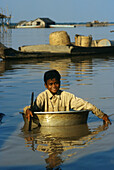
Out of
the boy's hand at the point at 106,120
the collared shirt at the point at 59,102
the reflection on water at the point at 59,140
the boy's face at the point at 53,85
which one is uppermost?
the boy's face at the point at 53,85

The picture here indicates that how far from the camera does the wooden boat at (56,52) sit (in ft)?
70.0

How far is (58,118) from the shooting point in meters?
6.44

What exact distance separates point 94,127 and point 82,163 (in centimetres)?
209

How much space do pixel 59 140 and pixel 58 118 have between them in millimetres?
463

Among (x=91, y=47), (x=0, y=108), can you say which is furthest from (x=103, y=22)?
(x=0, y=108)

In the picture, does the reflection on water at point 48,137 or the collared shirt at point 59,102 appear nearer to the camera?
the reflection on water at point 48,137

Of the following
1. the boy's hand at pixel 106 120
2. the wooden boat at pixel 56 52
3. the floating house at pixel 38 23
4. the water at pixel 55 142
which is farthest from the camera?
the floating house at pixel 38 23

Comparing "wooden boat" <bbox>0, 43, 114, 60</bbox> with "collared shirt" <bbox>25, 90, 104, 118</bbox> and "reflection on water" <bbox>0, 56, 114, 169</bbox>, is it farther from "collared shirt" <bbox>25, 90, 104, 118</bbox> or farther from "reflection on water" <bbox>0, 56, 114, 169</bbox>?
"collared shirt" <bbox>25, 90, 104, 118</bbox>

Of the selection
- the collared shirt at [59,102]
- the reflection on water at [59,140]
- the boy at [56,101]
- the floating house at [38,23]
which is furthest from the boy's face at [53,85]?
the floating house at [38,23]

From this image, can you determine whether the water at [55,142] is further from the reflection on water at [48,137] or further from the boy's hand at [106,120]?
the boy's hand at [106,120]

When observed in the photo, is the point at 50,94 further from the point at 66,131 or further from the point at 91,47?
the point at 91,47

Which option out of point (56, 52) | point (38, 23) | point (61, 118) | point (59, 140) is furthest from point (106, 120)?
point (38, 23)

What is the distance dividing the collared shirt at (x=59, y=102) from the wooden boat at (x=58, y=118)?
0.16 meters

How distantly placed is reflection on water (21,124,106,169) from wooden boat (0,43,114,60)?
1477 cm
